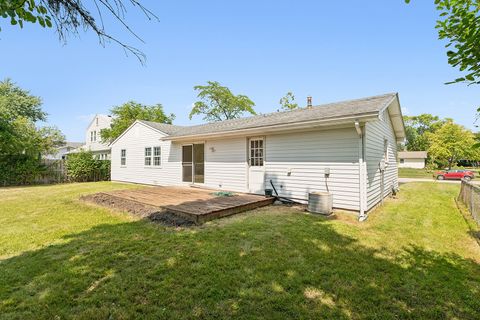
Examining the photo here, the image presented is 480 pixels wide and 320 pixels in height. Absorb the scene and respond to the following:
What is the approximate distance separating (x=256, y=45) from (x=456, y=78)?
1016 cm

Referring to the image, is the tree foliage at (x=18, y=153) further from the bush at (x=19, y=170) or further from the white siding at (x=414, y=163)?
the white siding at (x=414, y=163)

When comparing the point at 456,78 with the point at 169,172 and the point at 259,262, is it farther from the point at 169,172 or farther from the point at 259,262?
the point at 169,172

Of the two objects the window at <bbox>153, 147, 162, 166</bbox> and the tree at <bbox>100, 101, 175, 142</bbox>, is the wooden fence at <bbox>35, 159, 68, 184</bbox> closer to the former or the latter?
the window at <bbox>153, 147, 162, 166</bbox>

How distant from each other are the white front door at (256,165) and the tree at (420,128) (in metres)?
52.7

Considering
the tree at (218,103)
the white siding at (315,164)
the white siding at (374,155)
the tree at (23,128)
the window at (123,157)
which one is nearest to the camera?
the white siding at (315,164)

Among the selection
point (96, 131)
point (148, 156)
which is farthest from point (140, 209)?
point (96, 131)

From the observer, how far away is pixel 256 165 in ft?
28.3

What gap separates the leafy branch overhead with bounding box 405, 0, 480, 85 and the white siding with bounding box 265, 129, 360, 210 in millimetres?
3986

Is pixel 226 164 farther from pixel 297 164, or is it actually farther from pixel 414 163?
pixel 414 163

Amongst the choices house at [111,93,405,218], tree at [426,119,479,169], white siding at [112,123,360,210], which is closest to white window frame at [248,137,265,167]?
house at [111,93,405,218]

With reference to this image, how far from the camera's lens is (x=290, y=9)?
7523 millimetres

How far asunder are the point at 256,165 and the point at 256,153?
1.52 ft

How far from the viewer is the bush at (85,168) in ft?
51.7

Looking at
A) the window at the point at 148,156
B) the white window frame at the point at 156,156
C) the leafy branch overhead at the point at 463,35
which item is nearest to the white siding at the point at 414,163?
the white window frame at the point at 156,156
